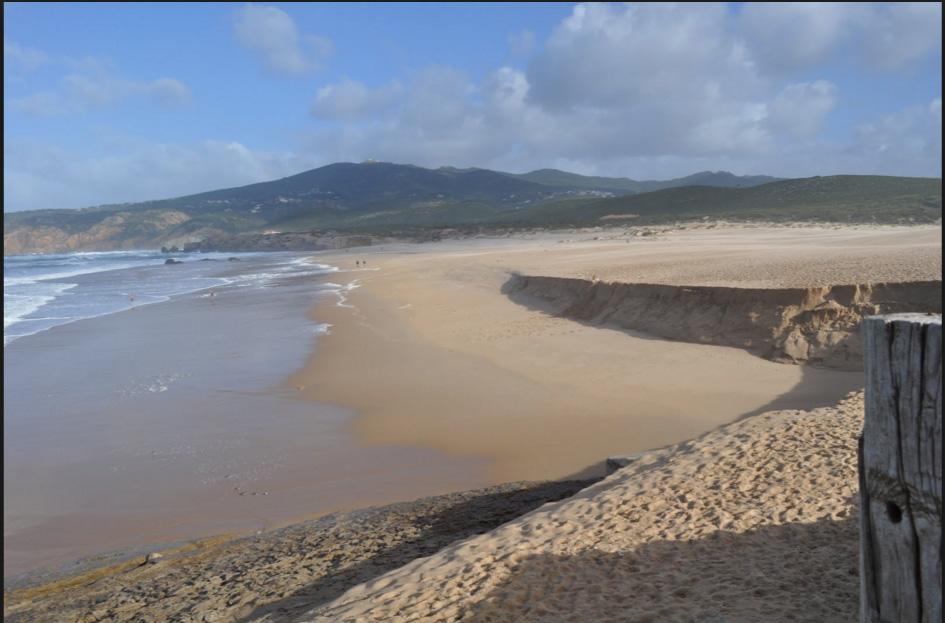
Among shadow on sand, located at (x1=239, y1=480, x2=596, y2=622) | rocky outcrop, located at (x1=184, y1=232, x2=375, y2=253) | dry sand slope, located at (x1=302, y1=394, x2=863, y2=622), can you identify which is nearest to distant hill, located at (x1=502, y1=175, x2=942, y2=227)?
rocky outcrop, located at (x1=184, y1=232, x2=375, y2=253)

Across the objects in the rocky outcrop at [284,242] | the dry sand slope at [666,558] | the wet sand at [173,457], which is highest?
the rocky outcrop at [284,242]

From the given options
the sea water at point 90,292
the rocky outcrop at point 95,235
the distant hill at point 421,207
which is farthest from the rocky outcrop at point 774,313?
the rocky outcrop at point 95,235

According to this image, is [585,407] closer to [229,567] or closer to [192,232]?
[229,567]

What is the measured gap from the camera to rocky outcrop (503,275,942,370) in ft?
37.8

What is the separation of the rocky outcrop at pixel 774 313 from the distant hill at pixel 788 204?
122 ft

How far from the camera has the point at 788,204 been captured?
228 ft

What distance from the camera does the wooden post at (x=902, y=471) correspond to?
2.41 metres

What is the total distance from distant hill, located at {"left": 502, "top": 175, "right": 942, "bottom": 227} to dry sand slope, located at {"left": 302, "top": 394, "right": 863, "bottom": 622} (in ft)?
151

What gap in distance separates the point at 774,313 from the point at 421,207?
122 metres

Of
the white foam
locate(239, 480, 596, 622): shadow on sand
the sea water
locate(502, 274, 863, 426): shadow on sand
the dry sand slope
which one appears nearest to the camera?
the dry sand slope

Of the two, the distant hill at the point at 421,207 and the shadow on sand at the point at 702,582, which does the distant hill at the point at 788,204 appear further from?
the shadow on sand at the point at 702,582

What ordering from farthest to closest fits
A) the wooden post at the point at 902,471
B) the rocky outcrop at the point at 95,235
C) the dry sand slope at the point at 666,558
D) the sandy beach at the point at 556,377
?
1. the rocky outcrop at the point at 95,235
2. the sandy beach at the point at 556,377
3. the dry sand slope at the point at 666,558
4. the wooden post at the point at 902,471

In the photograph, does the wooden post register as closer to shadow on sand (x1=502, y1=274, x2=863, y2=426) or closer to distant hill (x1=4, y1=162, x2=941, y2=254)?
shadow on sand (x1=502, y1=274, x2=863, y2=426)

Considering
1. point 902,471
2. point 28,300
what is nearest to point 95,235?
point 28,300
